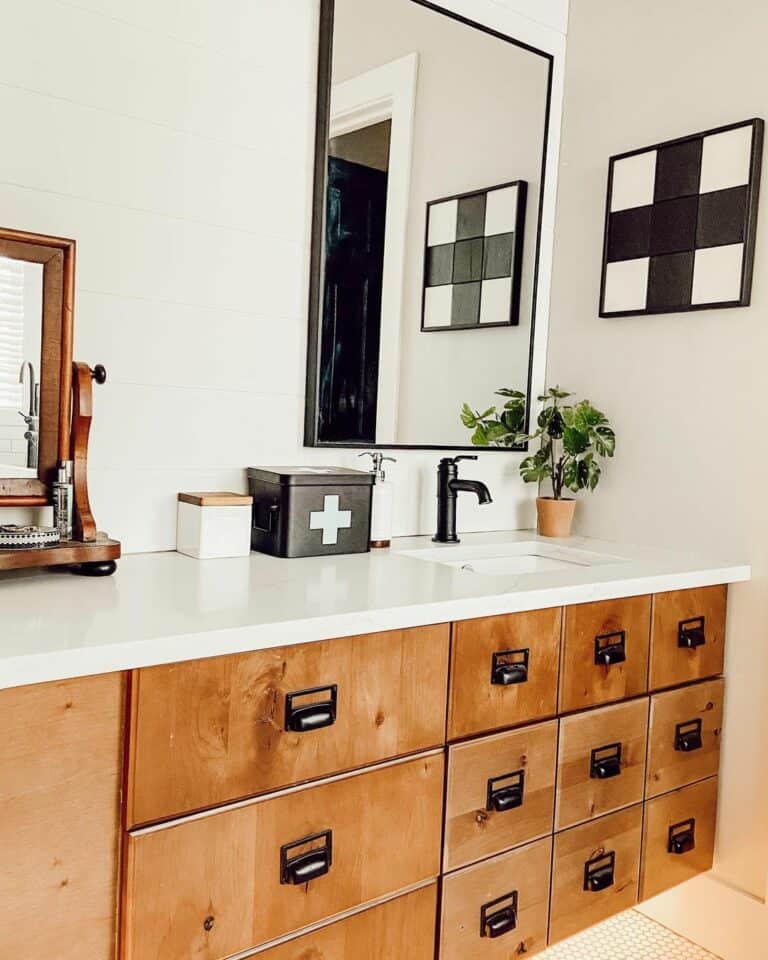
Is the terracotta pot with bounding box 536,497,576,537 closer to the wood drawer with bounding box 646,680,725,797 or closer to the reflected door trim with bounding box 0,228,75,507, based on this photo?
the wood drawer with bounding box 646,680,725,797

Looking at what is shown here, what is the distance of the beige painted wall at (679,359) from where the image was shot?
6.20 ft

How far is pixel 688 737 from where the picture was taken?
1.87 meters

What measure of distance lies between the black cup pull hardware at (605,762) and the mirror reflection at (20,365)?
1.14m

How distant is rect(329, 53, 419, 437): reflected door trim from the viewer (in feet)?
6.28

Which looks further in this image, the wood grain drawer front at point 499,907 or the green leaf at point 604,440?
the green leaf at point 604,440

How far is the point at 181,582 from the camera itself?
144 cm

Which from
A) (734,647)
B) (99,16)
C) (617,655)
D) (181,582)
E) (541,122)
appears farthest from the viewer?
(541,122)

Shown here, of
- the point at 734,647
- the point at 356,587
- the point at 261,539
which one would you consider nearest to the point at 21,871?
the point at 356,587

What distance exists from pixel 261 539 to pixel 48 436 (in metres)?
0.46

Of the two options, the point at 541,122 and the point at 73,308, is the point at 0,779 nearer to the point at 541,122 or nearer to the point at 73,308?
the point at 73,308

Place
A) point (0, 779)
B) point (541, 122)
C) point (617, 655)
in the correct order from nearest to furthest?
point (0, 779) → point (617, 655) → point (541, 122)

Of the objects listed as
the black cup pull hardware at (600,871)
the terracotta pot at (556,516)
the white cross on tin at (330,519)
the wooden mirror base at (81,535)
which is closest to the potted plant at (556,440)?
the terracotta pot at (556,516)

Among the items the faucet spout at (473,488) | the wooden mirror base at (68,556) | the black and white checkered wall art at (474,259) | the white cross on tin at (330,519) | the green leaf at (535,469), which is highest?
the black and white checkered wall art at (474,259)

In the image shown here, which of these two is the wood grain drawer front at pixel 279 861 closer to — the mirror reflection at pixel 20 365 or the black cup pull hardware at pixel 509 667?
the black cup pull hardware at pixel 509 667
